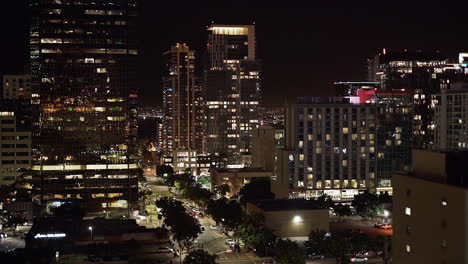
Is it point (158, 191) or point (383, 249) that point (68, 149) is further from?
point (383, 249)

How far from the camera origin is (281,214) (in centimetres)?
6116

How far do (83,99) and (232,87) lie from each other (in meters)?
67.4

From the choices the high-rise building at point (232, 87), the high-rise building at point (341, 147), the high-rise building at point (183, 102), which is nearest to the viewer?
the high-rise building at point (341, 147)

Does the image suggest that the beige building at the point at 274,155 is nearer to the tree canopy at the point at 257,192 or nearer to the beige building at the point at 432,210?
the tree canopy at the point at 257,192

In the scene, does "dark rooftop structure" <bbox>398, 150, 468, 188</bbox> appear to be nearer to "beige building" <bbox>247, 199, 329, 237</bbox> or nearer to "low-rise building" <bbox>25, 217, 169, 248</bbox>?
"low-rise building" <bbox>25, 217, 169, 248</bbox>

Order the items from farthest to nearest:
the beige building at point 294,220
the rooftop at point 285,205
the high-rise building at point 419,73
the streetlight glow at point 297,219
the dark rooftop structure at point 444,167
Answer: the high-rise building at point 419,73 → the rooftop at point 285,205 → the streetlight glow at point 297,219 → the beige building at point 294,220 → the dark rooftop structure at point 444,167

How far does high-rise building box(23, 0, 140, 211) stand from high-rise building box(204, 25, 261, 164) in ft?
210

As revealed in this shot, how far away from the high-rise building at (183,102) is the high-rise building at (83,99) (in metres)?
84.2

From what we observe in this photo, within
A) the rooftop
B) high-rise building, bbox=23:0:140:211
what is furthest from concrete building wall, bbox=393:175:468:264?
high-rise building, bbox=23:0:140:211

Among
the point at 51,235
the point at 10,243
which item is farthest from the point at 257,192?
the point at 10,243

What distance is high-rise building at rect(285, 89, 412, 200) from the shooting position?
82562 millimetres

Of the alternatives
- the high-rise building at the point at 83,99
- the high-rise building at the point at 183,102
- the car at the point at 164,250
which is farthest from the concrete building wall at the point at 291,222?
the high-rise building at the point at 183,102

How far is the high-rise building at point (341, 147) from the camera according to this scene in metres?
82.6

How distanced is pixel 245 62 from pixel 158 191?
49.4 meters
